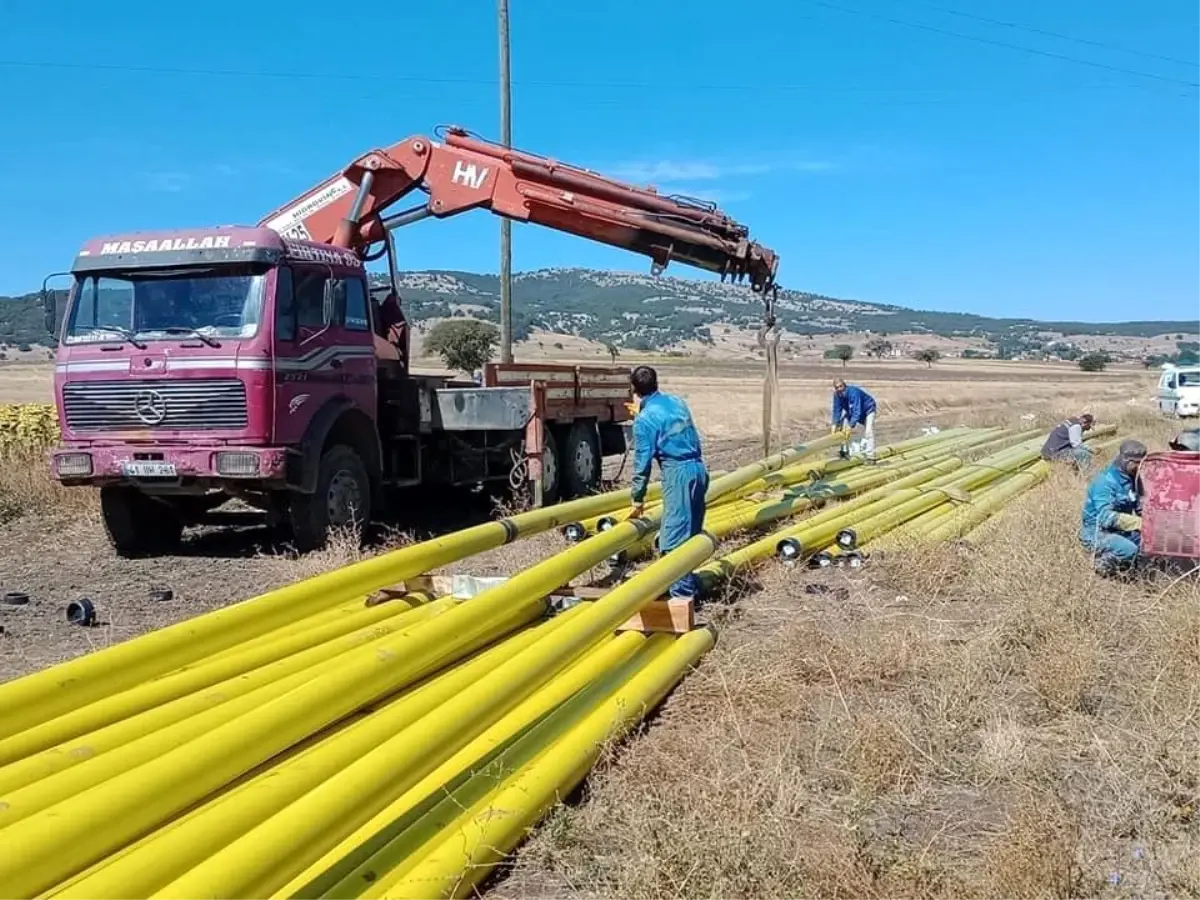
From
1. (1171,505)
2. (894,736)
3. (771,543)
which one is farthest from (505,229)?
(894,736)

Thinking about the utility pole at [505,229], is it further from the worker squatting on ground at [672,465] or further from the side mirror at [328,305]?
the worker squatting on ground at [672,465]

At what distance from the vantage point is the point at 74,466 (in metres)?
9.41


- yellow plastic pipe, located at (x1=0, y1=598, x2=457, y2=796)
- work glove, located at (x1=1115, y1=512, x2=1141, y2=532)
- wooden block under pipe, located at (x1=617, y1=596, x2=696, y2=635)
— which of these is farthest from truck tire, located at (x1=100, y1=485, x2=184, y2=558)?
work glove, located at (x1=1115, y1=512, x2=1141, y2=532)

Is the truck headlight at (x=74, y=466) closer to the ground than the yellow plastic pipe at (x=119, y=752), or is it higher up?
higher up

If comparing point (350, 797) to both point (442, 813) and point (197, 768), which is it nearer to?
point (197, 768)

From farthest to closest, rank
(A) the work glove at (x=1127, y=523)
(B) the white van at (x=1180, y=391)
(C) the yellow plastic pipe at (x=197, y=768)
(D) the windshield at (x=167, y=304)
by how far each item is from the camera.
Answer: (B) the white van at (x=1180, y=391) < (D) the windshield at (x=167, y=304) < (A) the work glove at (x=1127, y=523) < (C) the yellow plastic pipe at (x=197, y=768)

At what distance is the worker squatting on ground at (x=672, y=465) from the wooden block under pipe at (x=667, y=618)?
121cm

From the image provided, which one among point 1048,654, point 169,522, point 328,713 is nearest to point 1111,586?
point 1048,654

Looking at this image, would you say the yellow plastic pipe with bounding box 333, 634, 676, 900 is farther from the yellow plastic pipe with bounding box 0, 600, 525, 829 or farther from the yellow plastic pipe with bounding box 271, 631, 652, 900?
the yellow plastic pipe with bounding box 0, 600, 525, 829

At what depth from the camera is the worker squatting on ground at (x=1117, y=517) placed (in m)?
8.12

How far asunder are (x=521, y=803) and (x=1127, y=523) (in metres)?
5.88

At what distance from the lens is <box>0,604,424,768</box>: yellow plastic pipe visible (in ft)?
12.1

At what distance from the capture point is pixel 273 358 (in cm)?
929

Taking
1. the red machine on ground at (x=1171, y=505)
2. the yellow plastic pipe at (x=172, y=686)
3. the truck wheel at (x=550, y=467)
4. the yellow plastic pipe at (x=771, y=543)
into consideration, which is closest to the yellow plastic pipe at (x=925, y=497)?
the yellow plastic pipe at (x=771, y=543)
